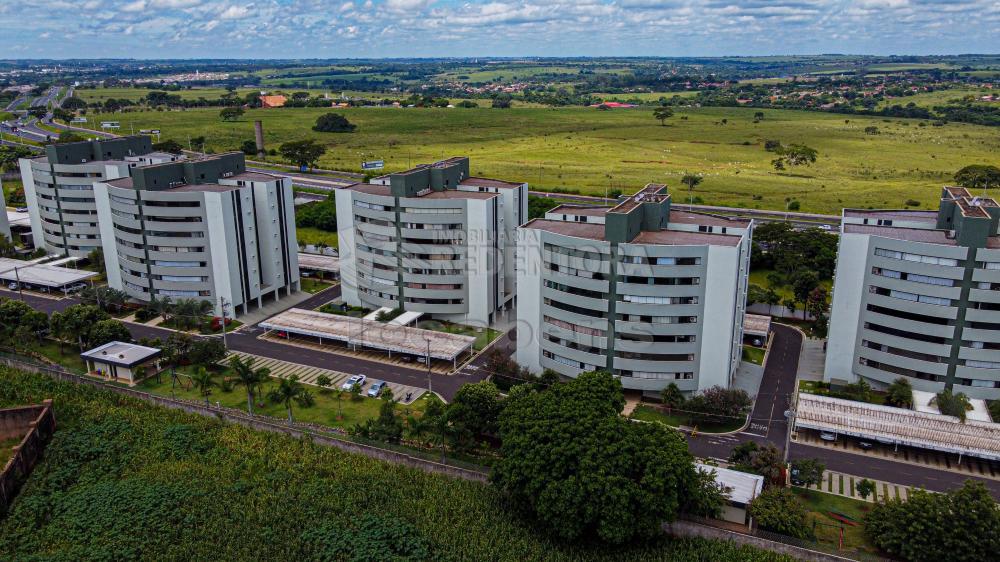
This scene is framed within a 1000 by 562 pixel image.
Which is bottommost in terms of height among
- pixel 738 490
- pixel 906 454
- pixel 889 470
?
pixel 889 470

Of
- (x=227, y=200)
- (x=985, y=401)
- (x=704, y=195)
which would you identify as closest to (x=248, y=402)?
(x=227, y=200)

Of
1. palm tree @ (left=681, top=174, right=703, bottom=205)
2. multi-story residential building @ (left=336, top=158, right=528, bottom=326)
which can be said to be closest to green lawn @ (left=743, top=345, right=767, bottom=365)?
multi-story residential building @ (left=336, top=158, right=528, bottom=326)

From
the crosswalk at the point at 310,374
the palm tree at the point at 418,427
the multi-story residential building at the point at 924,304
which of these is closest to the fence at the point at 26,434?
the crosswalk at the point at 310,374

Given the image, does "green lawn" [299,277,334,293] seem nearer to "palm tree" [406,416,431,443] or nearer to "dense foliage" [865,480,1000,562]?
"palm tree" [406,416,431,443]

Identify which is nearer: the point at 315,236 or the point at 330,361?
the point at 330,361

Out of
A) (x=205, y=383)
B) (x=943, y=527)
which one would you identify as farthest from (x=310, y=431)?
(x=943, y=527)

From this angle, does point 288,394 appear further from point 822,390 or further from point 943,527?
point 822,390

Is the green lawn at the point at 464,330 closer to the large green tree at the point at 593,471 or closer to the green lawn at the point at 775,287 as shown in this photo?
the large green tree at the point at 593,471

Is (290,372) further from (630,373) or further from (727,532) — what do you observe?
(727,532)
